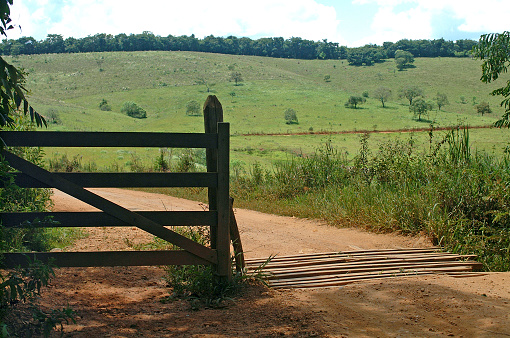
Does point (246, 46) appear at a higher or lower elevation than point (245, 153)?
higher

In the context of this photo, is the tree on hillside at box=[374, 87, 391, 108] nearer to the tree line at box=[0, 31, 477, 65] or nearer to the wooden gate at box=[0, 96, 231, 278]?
the tree line at box=[0, 31, 477, 65]

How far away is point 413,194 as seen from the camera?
8.05 m

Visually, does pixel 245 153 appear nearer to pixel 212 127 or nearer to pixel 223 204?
pixel 212 127

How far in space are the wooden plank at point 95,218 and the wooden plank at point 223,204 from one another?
0.09 meters

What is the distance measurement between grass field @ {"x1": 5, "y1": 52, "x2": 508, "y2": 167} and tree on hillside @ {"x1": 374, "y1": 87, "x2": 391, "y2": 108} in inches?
47.2

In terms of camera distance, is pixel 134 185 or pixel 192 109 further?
pixel 192 109

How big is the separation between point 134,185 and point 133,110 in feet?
221

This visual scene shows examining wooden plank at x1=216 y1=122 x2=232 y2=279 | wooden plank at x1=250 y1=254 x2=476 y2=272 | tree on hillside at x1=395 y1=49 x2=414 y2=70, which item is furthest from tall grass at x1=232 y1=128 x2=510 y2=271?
tree on hillside at x1=395 y1=49 x2=414 y2=70

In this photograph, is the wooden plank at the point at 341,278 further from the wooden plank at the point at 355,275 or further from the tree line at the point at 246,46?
the tree line at the point at 246,46

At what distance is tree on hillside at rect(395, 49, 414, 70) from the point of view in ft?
325

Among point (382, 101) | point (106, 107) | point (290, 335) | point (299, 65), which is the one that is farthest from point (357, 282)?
point (299, 65)

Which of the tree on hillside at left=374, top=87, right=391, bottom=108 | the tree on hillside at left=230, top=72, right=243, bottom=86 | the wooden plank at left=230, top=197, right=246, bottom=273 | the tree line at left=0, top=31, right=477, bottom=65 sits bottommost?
the wooden plank at left=230, top=197, right=246, bottom=273

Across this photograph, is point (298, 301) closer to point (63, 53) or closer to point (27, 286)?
point (27, 286)

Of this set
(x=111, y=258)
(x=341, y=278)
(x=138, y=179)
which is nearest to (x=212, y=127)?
(x=138, y=179)
